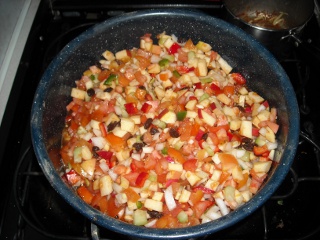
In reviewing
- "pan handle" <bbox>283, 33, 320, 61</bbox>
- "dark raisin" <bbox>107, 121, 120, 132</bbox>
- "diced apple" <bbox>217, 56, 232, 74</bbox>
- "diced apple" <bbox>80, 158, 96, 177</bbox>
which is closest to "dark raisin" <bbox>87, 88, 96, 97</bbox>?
"dark raisin" <bbox>107, 121, 120, 132</bbox>

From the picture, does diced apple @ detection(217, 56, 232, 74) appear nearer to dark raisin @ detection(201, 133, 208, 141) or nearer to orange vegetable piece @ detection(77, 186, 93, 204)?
dark raisin @ detection(201, 133, 208, 141)

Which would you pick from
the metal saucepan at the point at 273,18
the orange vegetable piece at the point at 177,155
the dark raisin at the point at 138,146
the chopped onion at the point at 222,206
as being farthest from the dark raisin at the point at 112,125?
the metal saucepan at the point at 273,18

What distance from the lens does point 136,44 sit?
1460 millimetres

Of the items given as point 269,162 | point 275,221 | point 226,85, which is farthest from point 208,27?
point 275,221

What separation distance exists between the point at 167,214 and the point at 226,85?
0.54 meters

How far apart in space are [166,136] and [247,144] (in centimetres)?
27

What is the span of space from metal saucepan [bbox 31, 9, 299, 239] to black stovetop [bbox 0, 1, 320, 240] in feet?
0.58

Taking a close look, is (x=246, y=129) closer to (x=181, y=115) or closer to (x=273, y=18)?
(x=181, y=115)

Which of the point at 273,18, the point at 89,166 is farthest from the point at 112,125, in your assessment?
the point at 273,18

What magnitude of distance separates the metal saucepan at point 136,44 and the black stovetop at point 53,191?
0.58ft

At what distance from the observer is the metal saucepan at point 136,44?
3.13 feet

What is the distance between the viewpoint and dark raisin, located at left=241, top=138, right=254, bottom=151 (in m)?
1.20

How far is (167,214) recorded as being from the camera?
1096 millimetres

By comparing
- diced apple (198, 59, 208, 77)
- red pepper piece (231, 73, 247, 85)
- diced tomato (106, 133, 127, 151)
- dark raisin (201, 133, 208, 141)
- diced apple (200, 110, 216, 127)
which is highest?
diced apple (198, 59, 208, 77)
